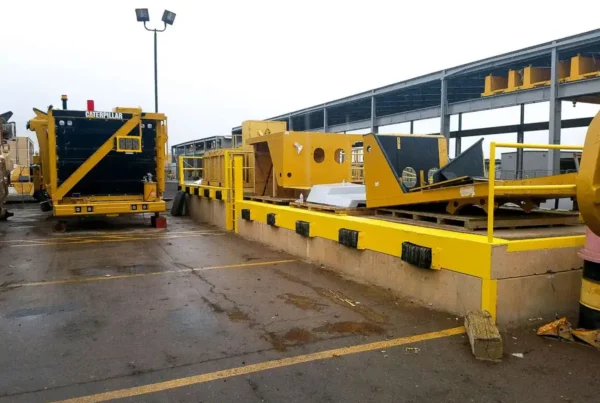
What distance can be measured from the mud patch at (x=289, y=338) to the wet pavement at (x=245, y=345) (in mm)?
18

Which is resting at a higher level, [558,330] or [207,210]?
[207,210]

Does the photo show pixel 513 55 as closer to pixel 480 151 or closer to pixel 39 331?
pixel 480 151

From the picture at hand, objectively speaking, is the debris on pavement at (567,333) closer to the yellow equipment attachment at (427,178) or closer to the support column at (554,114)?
the yellow equipment attachment at (427,178)

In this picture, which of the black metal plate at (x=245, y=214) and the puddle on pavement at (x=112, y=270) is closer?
the puddle on pavement at (x=112, y=270)

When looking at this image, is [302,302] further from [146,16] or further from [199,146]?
[199,146]

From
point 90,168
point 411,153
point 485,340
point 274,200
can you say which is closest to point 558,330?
point 485,340

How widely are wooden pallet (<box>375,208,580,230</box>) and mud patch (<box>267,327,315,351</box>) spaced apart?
2231mm

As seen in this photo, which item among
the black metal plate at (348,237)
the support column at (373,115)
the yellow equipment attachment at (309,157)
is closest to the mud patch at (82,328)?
the black metal plate at (348,237)

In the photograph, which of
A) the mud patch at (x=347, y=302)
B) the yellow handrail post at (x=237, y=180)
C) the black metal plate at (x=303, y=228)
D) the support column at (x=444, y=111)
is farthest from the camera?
the support column at (x=444, y=111)

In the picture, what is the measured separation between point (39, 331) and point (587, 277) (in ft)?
16.6

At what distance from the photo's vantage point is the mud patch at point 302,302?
521 centimetres

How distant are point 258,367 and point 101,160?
9.49 m

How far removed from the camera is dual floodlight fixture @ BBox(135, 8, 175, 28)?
54.0 feet

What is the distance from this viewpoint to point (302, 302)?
17.8 ft
